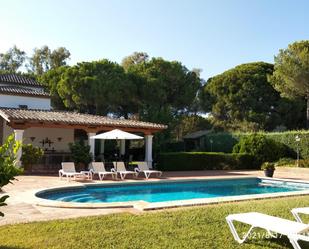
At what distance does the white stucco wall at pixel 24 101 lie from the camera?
93.9 feet

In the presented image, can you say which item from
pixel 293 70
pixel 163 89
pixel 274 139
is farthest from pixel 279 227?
pixel 163 89

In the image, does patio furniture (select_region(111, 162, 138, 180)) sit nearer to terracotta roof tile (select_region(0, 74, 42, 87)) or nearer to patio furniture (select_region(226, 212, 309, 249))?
patio furniture (select_region(226, 212, 309, 249))

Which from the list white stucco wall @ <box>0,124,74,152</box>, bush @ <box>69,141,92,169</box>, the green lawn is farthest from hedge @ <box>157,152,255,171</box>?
the green lawn

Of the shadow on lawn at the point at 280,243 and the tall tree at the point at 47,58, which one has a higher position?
the tall tree at the point at 47,58

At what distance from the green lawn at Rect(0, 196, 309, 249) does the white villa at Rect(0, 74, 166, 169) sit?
1268 centimetres

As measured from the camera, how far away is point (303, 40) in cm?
3438

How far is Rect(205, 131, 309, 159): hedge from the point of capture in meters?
28.7

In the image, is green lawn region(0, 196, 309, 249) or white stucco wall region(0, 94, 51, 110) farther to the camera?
white stucco wall region(0, 94, 51, 110)

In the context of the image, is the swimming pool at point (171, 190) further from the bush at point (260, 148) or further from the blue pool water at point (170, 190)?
the bush at point (260, 148)

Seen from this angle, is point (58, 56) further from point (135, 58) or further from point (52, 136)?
point (52, 136)

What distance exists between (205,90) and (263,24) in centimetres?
2828

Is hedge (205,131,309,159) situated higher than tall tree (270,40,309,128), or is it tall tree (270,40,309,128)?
tall tree (270,40,309,128)

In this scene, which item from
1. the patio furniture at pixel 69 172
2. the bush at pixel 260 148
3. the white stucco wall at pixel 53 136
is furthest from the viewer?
the bush at pixel 260 148

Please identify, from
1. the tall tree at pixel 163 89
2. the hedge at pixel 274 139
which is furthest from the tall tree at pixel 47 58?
the hedge at pixel 274 139
